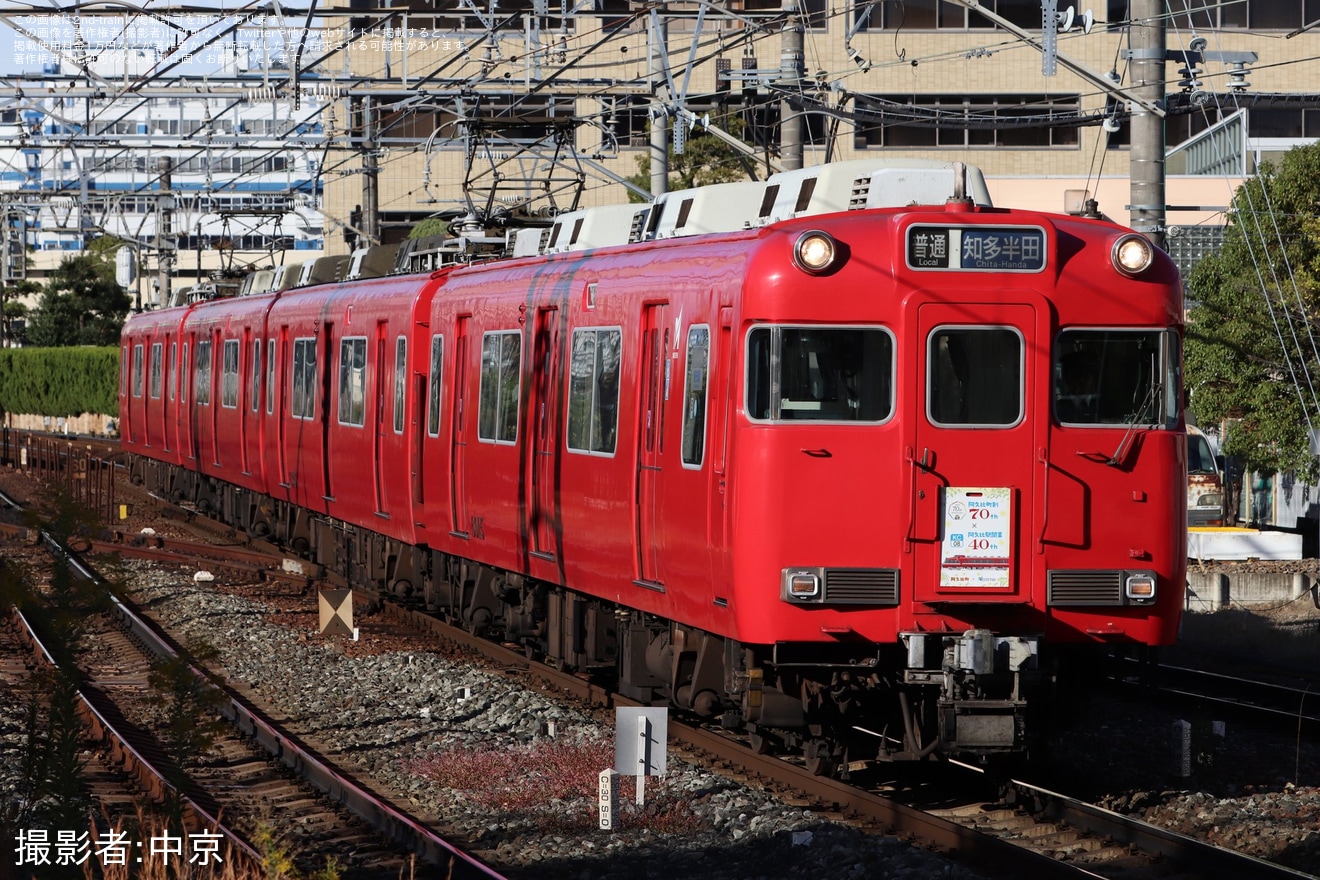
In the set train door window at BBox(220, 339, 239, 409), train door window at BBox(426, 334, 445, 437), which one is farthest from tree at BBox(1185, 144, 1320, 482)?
train door window at BBox(220, 339, 239, 409)

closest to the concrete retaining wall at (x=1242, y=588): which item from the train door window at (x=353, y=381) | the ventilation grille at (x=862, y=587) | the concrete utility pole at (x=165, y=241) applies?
the train door window at (x=353, y=381)

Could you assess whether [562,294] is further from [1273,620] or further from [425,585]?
[1273,620]

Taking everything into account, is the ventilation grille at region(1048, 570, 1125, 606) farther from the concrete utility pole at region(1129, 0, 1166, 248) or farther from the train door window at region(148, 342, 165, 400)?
the train door window at region(148, 342, 165, 400)

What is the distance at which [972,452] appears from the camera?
8.88 meters

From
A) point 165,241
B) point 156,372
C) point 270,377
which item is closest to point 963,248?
point 270,377

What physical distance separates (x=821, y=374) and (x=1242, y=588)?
11.5 meters

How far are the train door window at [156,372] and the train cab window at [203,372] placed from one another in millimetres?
3296

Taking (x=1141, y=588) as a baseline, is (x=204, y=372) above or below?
above

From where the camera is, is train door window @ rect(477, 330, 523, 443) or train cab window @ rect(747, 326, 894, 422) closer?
train cab window @ rect(747, 326, 894, 422)

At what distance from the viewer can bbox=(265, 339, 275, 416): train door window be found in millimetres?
21062

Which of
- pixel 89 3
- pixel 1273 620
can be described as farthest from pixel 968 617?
pixel 89 3

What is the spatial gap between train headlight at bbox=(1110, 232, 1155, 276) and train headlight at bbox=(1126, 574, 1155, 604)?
1480 mm

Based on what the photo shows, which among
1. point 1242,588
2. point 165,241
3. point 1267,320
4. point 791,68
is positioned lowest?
point 1242,588

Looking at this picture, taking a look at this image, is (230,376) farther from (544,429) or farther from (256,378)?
(544,429)
